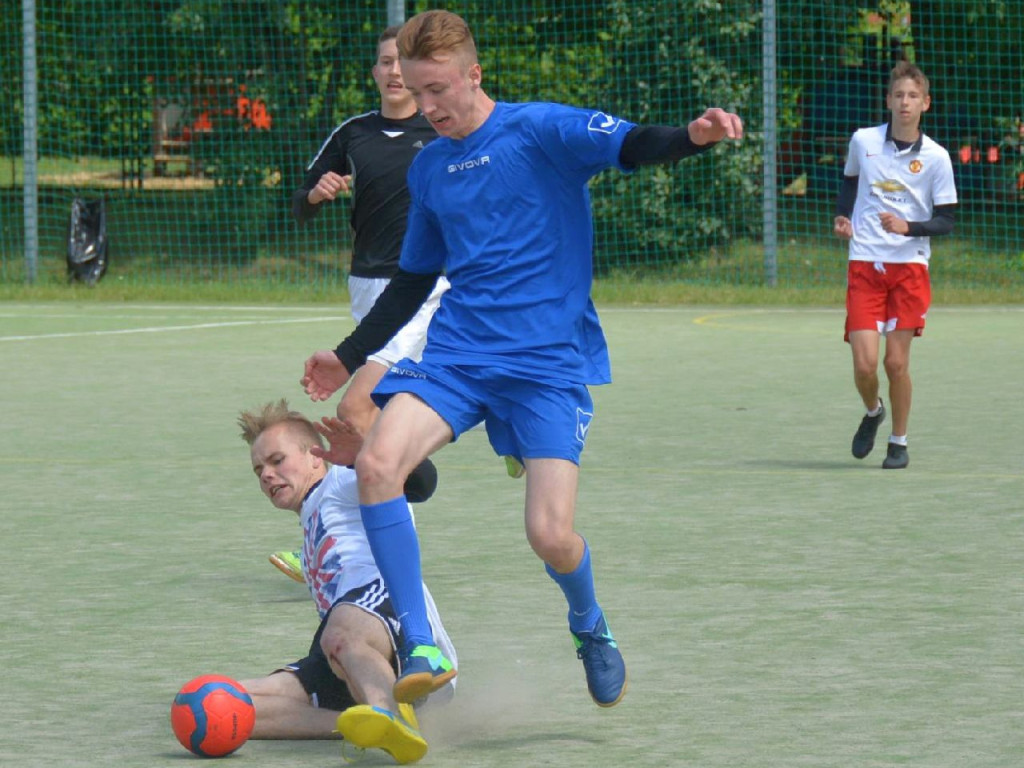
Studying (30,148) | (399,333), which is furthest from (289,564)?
(30,148)

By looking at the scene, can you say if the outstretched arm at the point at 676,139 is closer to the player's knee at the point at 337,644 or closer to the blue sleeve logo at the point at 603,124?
the blue sleeve logo at the point at 603,124

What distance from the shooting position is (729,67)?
22812 mm

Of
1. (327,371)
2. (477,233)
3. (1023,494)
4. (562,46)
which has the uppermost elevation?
(562,46)

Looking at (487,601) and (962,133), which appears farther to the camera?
(962,133)

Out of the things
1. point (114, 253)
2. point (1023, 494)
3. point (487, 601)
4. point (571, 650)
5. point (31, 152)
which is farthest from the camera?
point (114, 253)

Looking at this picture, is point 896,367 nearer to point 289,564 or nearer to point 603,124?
point 289,564

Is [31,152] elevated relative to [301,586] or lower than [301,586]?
elevated

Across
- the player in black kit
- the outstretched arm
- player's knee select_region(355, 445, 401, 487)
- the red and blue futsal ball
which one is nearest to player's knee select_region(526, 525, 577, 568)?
player's knee select_region(355, 445, 401, 487)

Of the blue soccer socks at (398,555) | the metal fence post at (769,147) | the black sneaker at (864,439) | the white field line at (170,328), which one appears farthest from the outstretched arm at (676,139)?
the metal fence post at (769,147)

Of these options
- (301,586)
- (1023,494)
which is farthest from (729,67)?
(301,586)

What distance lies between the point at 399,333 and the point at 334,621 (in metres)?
3.40

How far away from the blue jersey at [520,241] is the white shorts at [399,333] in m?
2.92

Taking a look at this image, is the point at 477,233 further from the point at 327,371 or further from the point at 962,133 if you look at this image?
the point at 962,133

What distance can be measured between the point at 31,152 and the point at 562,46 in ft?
23.8
